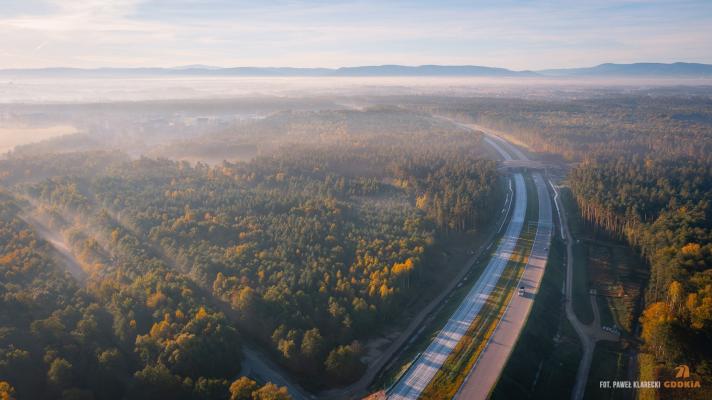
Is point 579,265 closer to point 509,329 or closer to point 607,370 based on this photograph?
point 607,370

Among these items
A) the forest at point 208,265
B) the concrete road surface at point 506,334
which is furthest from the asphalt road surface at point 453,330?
the forest at point 208,265

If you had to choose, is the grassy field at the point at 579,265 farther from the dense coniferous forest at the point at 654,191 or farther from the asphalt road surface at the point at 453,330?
the asphalt road surface at the point at 453,330

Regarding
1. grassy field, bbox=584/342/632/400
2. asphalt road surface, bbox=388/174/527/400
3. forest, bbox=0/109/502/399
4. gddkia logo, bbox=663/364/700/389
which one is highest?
forest, bbox=0/109/502/399

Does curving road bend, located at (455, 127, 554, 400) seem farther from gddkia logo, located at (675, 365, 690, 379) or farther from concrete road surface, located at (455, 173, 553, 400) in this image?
gddkia logo, located at (675, 365, 690, 379)

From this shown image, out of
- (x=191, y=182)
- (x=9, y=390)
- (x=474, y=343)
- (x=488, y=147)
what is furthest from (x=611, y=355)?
(x=488, y=147)

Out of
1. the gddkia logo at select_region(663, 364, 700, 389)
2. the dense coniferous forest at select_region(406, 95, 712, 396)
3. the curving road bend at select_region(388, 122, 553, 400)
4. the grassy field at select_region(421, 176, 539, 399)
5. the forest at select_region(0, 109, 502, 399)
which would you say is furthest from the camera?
the dense coniferous forest at select_region(406, 95, 712, 396)

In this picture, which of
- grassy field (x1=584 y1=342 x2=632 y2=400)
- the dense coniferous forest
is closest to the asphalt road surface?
grassy field (x1=584 y1=342 x2=632 y2=400)
